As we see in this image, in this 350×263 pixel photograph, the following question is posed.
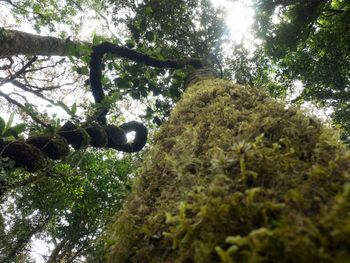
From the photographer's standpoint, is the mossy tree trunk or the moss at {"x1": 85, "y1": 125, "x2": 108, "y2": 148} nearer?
the mossy tree trunk

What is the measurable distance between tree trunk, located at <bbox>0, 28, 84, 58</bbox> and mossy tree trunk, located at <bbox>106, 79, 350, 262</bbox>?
13.1 feet

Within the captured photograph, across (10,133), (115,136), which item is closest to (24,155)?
(10,133)

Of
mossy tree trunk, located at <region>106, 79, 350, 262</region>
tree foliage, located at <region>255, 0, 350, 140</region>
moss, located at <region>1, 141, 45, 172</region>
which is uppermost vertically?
tree foliage, located at <region>255, 0, 350, 140</region>

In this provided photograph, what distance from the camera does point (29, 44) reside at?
16.9 feet

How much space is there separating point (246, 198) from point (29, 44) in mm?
5136

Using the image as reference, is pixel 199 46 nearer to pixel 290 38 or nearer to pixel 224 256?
pixel 290 38

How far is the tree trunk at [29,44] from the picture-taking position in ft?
15.7

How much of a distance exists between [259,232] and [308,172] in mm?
365

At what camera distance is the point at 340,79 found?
9.14 meters

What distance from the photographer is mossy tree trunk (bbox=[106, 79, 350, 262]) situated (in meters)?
0.76

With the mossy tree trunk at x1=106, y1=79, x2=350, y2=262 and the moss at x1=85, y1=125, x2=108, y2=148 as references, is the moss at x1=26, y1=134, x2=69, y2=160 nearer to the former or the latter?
the moss at x1=85, y1=125, x2=108, y2=148

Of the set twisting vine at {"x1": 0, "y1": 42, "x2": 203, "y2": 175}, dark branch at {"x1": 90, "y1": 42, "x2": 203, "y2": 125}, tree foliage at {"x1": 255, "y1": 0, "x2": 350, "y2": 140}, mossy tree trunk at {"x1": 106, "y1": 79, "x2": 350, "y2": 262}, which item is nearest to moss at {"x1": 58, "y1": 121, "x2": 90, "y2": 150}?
twisting vine at {"x1": 0, "y1": 42, "x2": 203, "y2": 175}

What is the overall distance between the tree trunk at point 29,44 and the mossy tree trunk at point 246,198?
13.1ft

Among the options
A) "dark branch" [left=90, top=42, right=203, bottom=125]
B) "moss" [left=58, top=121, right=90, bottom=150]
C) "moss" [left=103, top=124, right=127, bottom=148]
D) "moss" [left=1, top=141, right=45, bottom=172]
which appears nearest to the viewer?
"moss" [left=1, top=141, right=45, bottom=172]
